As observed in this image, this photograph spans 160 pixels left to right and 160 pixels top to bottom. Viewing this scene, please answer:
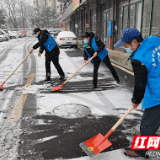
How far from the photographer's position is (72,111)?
3.83 m

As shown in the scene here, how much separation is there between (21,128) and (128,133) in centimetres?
180

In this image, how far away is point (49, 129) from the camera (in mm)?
3135

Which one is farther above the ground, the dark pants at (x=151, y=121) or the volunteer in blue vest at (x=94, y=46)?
the volunteer in blue vest at (x=94, y=46)

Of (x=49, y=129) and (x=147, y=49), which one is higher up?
(x=147, y=49)

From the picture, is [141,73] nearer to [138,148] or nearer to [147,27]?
[138,148]

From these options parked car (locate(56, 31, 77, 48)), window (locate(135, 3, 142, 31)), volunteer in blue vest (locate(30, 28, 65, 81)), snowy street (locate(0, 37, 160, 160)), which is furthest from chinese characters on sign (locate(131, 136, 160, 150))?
parked car (locate(56, 31, 77, 48))

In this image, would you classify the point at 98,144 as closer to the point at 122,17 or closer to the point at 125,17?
the point at 125,17

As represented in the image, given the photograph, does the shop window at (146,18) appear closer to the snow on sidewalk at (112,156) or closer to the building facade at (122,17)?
the building facade at (122,17)

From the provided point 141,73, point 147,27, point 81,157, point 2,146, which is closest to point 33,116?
point 2,146

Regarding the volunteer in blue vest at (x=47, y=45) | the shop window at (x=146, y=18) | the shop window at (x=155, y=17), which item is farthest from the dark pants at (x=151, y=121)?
the shop window at (x=146, y=18)

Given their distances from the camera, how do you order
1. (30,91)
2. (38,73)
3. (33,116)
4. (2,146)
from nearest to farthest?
(2,146), (33,116), (30,91), (38,73)

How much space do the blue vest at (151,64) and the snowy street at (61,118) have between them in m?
0.90

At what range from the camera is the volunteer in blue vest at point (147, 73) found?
191 centimetres

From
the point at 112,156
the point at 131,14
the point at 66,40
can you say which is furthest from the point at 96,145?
the point at 66,40
